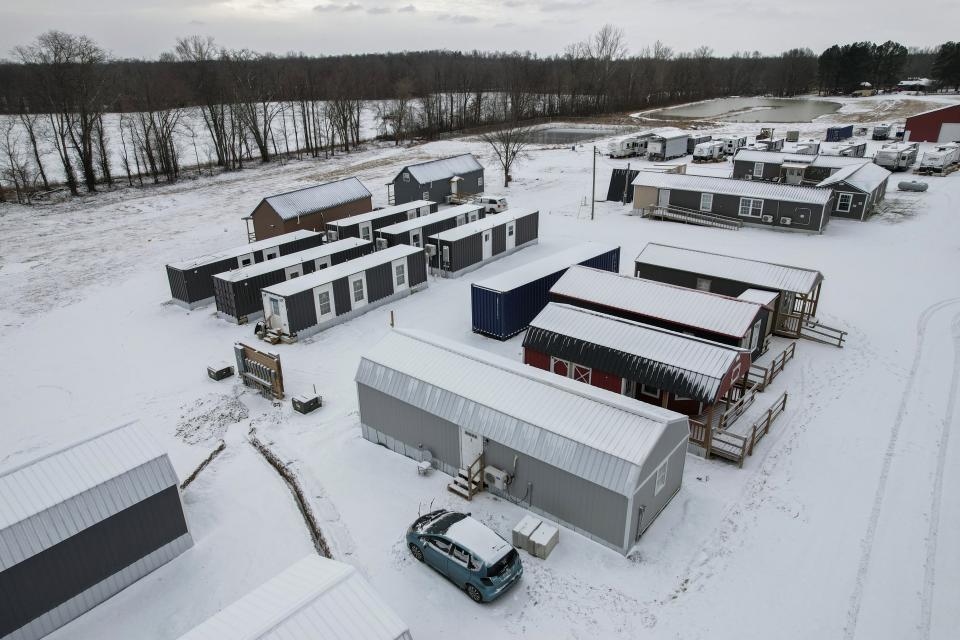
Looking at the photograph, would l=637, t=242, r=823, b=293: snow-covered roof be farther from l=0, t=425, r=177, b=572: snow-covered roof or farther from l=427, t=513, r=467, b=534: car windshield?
l=0, t=425, r=177, b=572: snow-covered roof

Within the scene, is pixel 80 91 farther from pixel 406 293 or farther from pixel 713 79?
pixel 713 79

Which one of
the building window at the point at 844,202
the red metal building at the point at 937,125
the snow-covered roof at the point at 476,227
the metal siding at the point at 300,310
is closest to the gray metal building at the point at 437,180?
the snow-covered roof at the point at 476,227

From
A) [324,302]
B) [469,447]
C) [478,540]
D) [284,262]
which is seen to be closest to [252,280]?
[284,262]

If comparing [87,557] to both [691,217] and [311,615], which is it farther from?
[691,217]

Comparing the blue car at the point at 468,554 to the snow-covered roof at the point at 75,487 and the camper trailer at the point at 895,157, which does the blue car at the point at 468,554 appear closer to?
the snow-covered roof at the point at 75,487

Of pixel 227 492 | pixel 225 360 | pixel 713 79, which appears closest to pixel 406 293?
pixel 225 360

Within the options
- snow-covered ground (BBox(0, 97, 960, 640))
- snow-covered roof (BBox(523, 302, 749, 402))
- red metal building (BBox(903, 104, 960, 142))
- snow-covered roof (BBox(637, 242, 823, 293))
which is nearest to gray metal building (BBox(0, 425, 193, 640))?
snow-covered ground (BBox(0, 97, 960, 640))

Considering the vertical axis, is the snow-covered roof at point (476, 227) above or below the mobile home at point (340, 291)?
above
